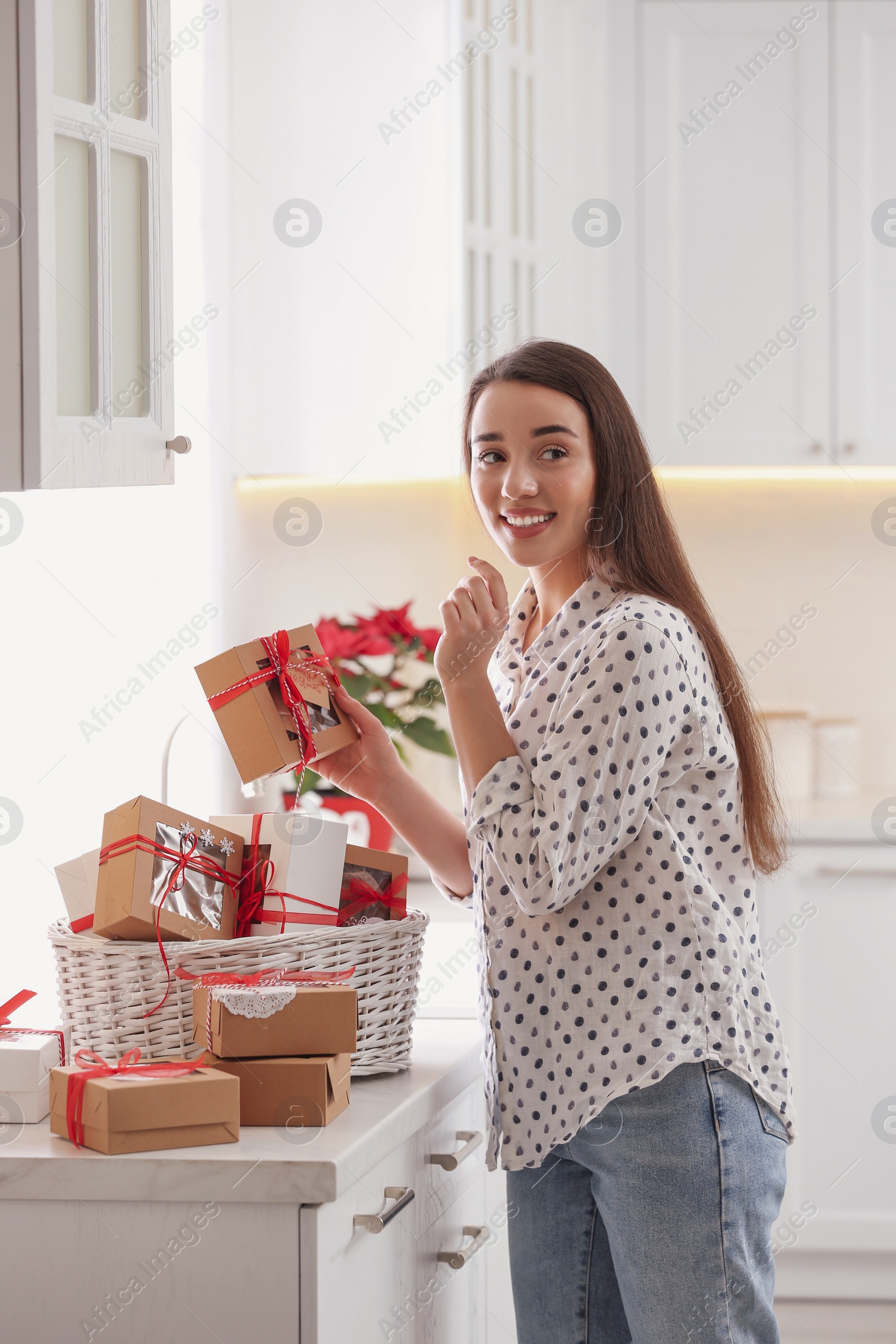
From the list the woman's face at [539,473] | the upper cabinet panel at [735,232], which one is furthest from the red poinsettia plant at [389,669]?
the woman's face at [539,473]

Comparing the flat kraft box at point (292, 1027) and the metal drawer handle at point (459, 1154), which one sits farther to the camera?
the metal drawer handle at point (459, 1154)

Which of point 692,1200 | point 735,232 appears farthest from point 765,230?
point 692,1200

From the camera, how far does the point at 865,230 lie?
8.09ft

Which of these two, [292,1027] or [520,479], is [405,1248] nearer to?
[292,1027]

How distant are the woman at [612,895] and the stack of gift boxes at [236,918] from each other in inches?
5.8

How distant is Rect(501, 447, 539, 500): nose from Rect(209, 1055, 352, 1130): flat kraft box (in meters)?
0.55

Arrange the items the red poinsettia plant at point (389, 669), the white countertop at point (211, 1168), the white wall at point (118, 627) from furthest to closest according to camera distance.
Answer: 1. the red poinsettia plant at point (389, 669)
2. the white wall at point (118, 627)
3. the white countertop at point (211, 1168)

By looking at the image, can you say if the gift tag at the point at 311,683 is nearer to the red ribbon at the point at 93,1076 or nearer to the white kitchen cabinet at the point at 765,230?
the red ribbon at the point at 93,1076

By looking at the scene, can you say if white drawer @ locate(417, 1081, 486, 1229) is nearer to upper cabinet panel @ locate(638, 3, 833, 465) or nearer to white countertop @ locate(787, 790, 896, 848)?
white countertop @ locate(787, 790, 896, 848)

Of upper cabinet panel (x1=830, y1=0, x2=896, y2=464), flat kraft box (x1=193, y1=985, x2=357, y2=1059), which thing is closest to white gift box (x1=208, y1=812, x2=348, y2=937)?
flat kraft box (x1=193, y1=985, x2=357, y2=1059)

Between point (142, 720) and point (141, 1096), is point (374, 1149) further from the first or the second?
point (142, 720)

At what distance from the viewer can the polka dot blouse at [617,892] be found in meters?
1.08

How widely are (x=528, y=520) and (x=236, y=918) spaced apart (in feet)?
1.52

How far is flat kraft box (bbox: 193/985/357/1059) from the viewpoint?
1.00 meters
